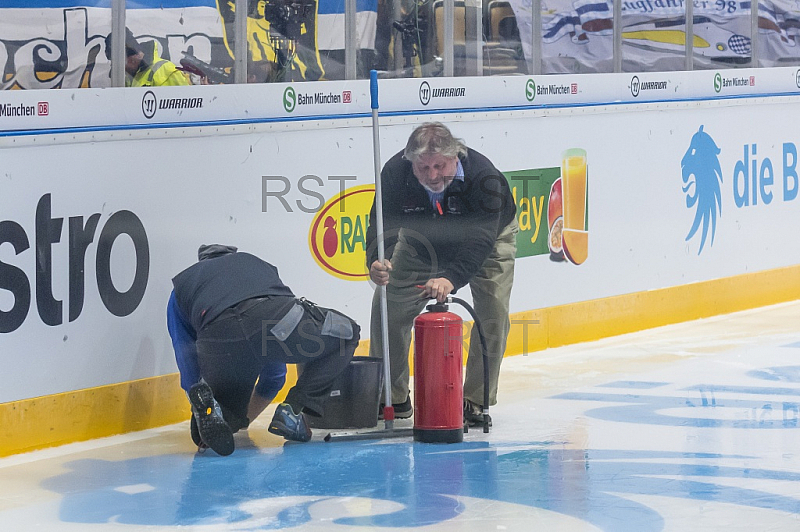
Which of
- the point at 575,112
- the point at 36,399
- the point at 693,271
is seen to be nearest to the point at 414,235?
the point at 36,399

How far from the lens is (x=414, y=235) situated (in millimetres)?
7676

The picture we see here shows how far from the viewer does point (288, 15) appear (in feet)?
27.7

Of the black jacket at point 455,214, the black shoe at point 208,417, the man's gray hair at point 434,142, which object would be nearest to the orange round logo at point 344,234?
the black jacket at point 455,214

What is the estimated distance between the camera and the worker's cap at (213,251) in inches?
287

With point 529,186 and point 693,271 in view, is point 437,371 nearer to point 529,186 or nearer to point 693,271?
point 529,186

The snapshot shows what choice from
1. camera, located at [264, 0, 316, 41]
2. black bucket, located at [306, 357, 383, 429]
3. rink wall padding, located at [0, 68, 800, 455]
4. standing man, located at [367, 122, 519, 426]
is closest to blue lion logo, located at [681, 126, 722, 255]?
rink wall padding, located at [0, 68, 800, 455]

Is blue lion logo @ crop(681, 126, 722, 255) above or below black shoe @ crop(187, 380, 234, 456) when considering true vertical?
above

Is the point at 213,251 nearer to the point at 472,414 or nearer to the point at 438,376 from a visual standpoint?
the point at 438,376

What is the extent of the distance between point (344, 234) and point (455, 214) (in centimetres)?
131

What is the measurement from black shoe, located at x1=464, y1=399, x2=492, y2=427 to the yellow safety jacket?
7.85ft

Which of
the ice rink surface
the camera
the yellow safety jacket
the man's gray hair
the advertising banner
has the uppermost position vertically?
the advertising banner

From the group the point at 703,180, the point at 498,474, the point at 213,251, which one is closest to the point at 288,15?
the point at 213,251

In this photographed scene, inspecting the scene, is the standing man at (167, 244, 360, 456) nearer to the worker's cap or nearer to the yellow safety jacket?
the worker's cap

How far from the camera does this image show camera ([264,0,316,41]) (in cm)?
834
